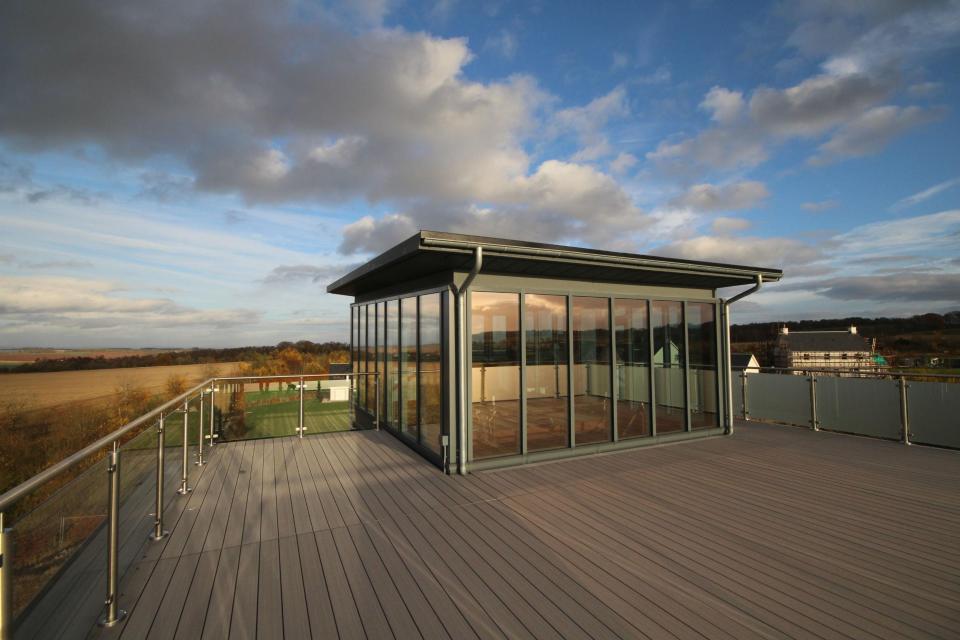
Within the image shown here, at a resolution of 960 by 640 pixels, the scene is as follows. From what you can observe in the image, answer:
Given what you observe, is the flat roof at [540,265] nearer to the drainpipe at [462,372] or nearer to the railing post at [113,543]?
the drainpipe at [462,372]

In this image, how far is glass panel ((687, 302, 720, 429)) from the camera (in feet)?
21.7

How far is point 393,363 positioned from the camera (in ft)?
22.2

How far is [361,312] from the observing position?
865 cm

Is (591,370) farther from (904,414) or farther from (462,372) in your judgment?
(904,414)

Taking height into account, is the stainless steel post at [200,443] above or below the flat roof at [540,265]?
below

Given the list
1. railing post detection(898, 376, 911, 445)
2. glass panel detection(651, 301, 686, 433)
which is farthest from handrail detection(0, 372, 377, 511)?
railing post detection(898, 376, 911, 445)

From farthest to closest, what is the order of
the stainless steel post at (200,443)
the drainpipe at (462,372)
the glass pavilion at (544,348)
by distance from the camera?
the stainless steel post at (200,443) < the glass pavilion at (544,348) < the drainpipe at (462,372)

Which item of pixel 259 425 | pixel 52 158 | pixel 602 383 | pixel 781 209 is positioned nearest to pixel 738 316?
pixel 602 383

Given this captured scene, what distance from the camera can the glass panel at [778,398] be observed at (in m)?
7.14

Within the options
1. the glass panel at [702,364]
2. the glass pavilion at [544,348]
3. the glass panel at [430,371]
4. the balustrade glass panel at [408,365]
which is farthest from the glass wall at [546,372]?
the glass panel at [702,364]

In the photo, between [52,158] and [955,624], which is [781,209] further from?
[52,158]

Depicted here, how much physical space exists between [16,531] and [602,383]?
5.47 metres

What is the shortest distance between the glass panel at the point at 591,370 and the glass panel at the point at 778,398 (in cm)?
407

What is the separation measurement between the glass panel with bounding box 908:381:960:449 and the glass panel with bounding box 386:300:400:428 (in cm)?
777
